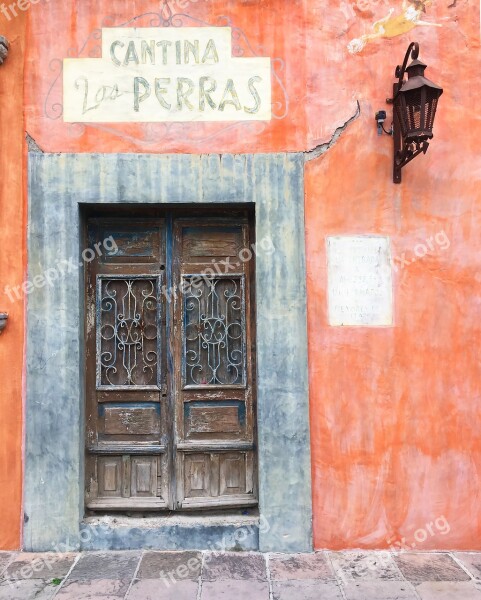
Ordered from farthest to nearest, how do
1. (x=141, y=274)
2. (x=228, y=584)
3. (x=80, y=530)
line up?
(x=141, y=274) → (x=80, y=530) → (x=228, y=584)

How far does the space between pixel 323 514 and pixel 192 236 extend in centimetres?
237

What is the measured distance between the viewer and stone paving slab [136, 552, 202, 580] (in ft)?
11.5

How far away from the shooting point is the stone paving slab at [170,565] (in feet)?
11.5

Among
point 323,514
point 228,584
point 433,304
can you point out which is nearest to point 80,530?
point 228,584

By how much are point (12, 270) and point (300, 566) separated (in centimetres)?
302

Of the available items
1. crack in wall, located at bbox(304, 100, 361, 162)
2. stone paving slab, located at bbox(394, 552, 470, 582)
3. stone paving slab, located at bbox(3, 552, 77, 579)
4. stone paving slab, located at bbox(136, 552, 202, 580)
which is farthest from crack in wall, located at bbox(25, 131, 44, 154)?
stone paving slab, located at bbox(394, 552, 470, 582)

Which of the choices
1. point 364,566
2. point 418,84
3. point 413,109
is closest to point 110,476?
point 364,566

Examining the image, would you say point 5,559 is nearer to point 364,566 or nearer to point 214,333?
point 214,333

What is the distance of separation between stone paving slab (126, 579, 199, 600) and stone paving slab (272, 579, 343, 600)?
535mm

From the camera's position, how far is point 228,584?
11.1ft

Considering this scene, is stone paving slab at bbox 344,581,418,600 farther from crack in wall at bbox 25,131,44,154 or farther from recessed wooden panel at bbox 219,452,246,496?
crack in wall at bbox 25,131,44,154

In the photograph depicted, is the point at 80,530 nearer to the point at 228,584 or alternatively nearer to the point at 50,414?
the point at 50,414

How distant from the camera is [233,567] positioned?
361 cm

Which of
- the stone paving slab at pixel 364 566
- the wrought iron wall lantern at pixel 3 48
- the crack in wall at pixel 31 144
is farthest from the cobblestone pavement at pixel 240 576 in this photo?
the wrought iron wall lantern at pixel 3 48
